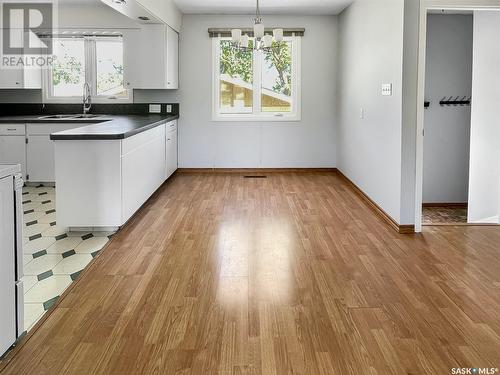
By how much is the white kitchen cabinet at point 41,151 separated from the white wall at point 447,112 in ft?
15.8

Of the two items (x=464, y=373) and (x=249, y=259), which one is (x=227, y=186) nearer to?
(x=249, y=259)

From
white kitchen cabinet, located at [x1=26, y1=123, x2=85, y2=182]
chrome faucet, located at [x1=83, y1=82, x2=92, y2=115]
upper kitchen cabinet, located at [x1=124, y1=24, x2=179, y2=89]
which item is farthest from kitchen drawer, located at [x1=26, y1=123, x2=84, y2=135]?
upper kitchen cabinet, located at [x1=124, y1=24, x2=179, y2=89]

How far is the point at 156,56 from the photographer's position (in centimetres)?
736

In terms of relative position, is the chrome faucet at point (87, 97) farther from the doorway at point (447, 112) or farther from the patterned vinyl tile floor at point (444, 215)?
the patterned vinyl tile floor at point (444, 215)

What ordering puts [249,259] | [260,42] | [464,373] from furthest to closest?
[260,42], [249,259], [464,373]

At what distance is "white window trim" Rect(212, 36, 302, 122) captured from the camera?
27.3 feet

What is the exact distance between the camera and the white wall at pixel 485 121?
5.77m

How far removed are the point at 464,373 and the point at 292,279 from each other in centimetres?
142

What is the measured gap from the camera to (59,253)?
164 inches

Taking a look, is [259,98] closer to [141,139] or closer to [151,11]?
[151,11]

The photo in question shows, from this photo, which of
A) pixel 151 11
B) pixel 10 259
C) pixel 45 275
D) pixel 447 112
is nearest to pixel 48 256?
pixel 45 275

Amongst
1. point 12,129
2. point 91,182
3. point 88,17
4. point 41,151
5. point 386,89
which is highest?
point 88,17

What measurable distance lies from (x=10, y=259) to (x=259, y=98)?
635cm

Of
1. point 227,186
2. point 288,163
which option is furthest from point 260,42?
point 288,163
